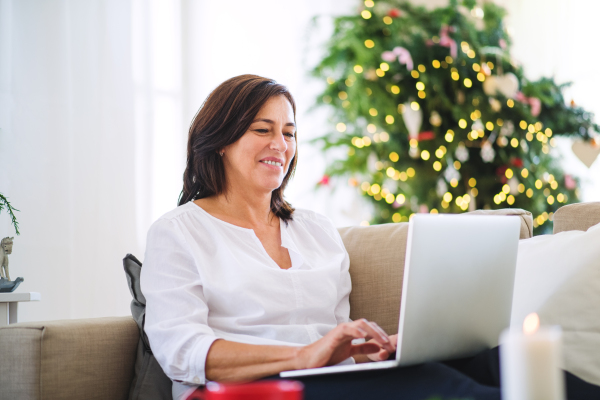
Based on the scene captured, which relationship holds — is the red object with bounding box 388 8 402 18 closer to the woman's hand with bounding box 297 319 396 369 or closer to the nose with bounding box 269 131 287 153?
the nose with bounding box 269 131 287 153

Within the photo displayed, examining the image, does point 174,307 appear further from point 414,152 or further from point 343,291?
point 414,152

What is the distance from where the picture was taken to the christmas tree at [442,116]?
2.89 meters

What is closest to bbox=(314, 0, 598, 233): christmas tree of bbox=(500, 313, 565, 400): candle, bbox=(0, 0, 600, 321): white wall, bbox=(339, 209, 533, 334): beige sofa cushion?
bbox=(0, 0, 600, 321): white wall

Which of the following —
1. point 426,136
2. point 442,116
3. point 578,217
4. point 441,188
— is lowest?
point 578,217

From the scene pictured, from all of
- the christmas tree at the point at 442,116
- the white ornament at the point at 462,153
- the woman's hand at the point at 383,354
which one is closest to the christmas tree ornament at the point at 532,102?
the christmas tree at the point at 442,116

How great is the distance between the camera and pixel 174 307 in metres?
1.23

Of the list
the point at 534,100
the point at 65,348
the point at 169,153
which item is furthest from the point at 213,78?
the point at 65,348

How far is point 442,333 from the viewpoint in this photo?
3.39 ft

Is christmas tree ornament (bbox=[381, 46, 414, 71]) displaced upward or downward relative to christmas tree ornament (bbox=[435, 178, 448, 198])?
upward

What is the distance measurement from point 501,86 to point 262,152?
184cm

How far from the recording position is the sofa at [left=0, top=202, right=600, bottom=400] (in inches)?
47.3

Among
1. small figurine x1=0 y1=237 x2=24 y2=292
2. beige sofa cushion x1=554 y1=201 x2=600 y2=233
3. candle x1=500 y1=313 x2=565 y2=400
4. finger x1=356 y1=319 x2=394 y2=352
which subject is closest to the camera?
candle x1=500 y1=313 x2=565 y2=400

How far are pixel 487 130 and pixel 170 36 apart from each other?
176 cm

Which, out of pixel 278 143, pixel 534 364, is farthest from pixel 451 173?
pixel 534 364
